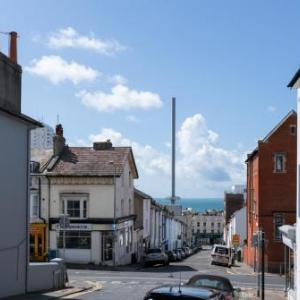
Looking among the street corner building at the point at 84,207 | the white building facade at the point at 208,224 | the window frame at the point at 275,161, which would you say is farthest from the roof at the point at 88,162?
the white building facade at the point at 208,224

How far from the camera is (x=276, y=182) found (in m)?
50.2

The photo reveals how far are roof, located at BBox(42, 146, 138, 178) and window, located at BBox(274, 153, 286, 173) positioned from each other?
1204cm

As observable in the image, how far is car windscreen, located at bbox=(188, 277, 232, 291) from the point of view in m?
16.6

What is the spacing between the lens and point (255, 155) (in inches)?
2090

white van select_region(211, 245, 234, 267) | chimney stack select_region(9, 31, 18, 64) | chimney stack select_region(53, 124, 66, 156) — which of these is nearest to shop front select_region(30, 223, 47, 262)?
chimney stack select_region(53, 124, 66, 156)

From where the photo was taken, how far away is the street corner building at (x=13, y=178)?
20.3m

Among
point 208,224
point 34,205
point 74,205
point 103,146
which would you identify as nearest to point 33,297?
point 74,205

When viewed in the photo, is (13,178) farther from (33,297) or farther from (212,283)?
(212,283)

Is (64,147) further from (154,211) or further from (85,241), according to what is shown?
(154,211)

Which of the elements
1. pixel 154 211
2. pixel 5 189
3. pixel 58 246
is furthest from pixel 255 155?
pixel 5 189

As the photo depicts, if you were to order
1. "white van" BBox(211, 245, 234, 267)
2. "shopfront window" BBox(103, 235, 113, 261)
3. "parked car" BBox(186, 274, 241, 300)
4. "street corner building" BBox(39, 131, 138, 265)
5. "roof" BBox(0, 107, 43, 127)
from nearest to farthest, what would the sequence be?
"parked car" BBox(186, 274, 241, 300) → "roof" BBox(0, 107, 43, 127) → "street corner building" BBox(39, 131, 138, 265) → "shopfront window" BBox(103, 235, 113, 261) → "white van" BBox(211, 245, 234, 267)

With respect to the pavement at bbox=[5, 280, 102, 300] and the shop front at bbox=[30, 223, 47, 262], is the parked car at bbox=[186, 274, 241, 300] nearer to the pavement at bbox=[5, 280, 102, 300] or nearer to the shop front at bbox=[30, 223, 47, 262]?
the pavement at bbox=[5, 280, 102, 300]

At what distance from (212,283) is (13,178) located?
25.9 feet

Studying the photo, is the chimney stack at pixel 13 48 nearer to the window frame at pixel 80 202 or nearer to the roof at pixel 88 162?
the roof at pixel 88 162
